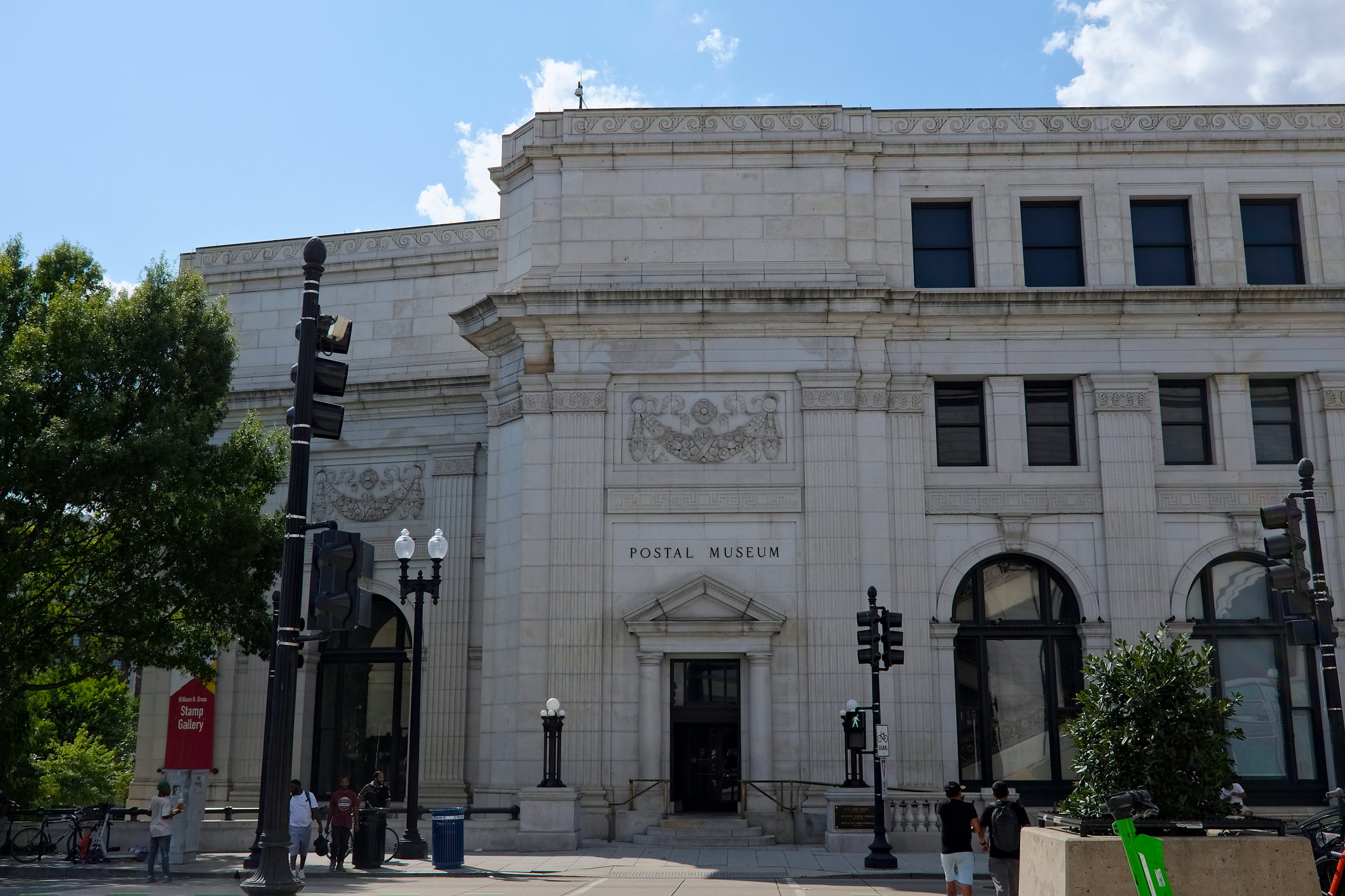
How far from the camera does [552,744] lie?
26578 mm

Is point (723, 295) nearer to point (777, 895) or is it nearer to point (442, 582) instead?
point (442, 582)

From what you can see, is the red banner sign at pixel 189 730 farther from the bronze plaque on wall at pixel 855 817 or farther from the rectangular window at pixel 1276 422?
the rectangular window at pixel 1276 422

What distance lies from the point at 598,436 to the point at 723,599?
16.3 ft

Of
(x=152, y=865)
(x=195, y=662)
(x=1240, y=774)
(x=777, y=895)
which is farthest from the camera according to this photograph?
(x=1240, y=774)

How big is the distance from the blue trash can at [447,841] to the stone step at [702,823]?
593 centimetres

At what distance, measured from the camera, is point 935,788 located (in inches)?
1083

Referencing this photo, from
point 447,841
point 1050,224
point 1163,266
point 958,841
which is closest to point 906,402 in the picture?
point 1050,224

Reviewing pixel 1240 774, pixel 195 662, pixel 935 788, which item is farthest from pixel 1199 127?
pixel 195 662

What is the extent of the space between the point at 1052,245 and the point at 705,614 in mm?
13066

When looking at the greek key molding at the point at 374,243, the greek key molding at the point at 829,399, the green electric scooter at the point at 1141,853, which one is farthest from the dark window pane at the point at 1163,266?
the green electric scooter at the point at 1141,853

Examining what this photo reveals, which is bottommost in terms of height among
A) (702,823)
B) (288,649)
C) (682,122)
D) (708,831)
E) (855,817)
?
Result: (708,831)

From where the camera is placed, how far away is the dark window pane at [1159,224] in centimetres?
3097

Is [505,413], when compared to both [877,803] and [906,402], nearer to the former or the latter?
[906,402]

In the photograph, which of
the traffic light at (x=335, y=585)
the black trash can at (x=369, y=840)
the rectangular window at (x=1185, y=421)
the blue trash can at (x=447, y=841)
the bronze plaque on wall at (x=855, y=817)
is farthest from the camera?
the rectangular window at (x=1185, y=421)
